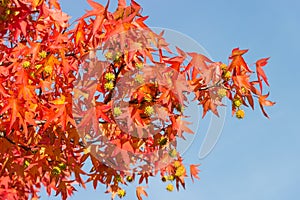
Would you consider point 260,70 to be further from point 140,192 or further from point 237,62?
point 140,192

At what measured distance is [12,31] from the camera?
445cm

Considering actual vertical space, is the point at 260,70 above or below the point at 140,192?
above

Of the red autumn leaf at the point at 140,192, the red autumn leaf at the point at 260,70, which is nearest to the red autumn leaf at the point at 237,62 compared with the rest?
the red autumn leaf at the point at 260,70

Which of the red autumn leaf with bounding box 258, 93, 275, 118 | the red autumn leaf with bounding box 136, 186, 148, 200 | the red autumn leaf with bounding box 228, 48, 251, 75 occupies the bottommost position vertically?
the red autumn leaf with bounding box 136, 186, 148, 200

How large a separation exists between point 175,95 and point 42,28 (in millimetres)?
1566

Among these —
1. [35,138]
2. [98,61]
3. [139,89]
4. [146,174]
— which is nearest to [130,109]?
[139,89]

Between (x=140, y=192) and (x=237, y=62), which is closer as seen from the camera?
(x=237, y=62)

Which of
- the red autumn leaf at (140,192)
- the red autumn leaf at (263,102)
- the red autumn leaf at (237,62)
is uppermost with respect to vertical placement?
the red autumn leaf at (237,62)

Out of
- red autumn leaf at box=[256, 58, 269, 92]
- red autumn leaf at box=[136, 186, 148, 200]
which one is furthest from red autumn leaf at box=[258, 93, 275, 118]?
red autumn leaf at box=[136, 186, 148, 200]

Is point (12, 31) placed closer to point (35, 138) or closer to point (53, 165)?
point (35, 138)

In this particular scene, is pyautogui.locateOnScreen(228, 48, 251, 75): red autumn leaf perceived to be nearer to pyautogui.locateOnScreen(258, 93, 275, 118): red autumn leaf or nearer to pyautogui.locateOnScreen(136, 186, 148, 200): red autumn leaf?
pyautogui.locateOnScreen(258, 93, 275, 118): red autumn leaf

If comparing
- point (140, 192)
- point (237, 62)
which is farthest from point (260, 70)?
point (140, 192)

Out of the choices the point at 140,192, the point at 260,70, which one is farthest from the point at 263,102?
the point at 140,192

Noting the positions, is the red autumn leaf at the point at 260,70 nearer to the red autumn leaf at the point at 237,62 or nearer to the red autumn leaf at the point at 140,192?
the red autumn leaf at the point at 237,62
